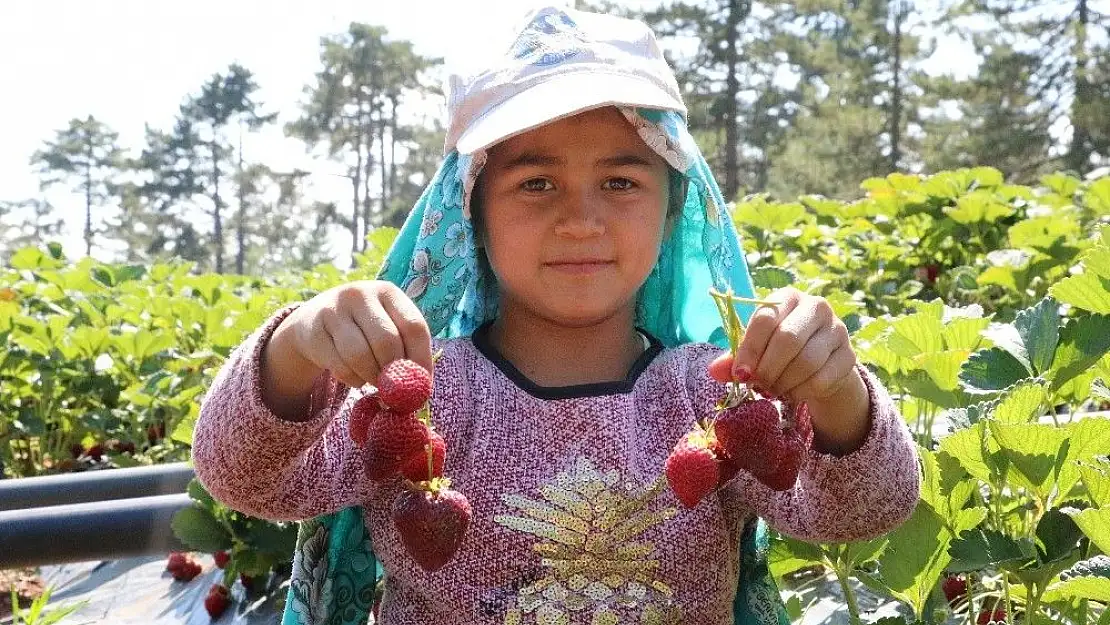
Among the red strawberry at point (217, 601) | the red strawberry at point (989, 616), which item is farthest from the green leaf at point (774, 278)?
the red strawberry at point (217, 601)

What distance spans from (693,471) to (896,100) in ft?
85.6

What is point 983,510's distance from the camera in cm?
100

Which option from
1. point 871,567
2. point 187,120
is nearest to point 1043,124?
point 871,567

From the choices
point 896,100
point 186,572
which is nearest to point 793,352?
point 186,572

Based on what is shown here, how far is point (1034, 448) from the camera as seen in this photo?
3.15 feet

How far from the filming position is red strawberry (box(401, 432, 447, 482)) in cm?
92

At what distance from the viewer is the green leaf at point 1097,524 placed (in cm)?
82

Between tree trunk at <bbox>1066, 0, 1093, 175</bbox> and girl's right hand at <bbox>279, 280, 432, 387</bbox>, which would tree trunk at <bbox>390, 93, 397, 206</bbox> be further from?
girl's right hand at <bbox>279, 280, 432, 387</bbox>

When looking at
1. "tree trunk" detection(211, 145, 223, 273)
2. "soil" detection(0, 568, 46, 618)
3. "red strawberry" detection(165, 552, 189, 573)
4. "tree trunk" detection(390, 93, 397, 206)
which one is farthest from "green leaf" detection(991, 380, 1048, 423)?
"tree trunk" detection(211, 145, 223, 273)

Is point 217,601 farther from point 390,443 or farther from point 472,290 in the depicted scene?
point 390,443

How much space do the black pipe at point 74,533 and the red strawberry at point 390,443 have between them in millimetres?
844

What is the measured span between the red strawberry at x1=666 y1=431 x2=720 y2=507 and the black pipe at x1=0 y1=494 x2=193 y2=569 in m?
0.99

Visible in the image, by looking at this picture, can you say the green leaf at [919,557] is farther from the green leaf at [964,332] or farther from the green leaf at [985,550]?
the green leaf at [964,332]

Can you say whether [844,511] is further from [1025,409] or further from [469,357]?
[469,357]
